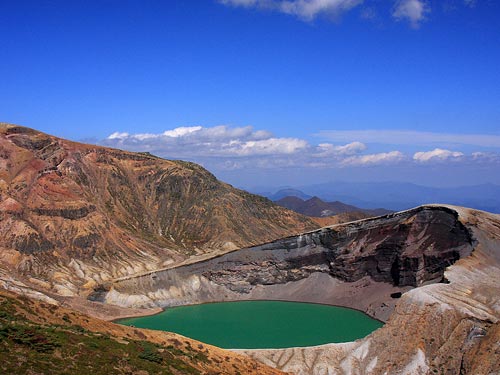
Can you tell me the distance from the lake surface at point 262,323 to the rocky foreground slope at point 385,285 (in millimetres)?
2946

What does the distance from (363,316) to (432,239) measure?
1324 cm

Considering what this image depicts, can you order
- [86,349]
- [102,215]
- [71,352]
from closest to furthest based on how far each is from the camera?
[71,352] < [86,349] < [102,215]

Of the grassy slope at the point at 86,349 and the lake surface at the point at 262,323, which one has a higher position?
the grassy slope at the point at 86,349

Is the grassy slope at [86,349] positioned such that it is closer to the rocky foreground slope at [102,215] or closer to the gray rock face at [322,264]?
the gray rock face at [322,264]

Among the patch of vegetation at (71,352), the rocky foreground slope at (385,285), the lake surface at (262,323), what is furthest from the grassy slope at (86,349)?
the lake surface at (262,323)

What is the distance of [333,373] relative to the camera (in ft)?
133

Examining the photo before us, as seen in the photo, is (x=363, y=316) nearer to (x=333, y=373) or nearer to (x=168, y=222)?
(x=333, y=373)

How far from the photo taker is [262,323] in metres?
60.6

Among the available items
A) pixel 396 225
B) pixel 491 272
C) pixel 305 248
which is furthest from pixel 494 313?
pixel 305 248

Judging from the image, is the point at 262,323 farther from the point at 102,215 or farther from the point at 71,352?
the point at 102,215

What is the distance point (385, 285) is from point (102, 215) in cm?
5148

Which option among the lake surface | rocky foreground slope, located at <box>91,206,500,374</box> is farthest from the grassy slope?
the lake surface

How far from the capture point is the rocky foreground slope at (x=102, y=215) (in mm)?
79812

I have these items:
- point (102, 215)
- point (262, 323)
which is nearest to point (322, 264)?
point (262, 323)
